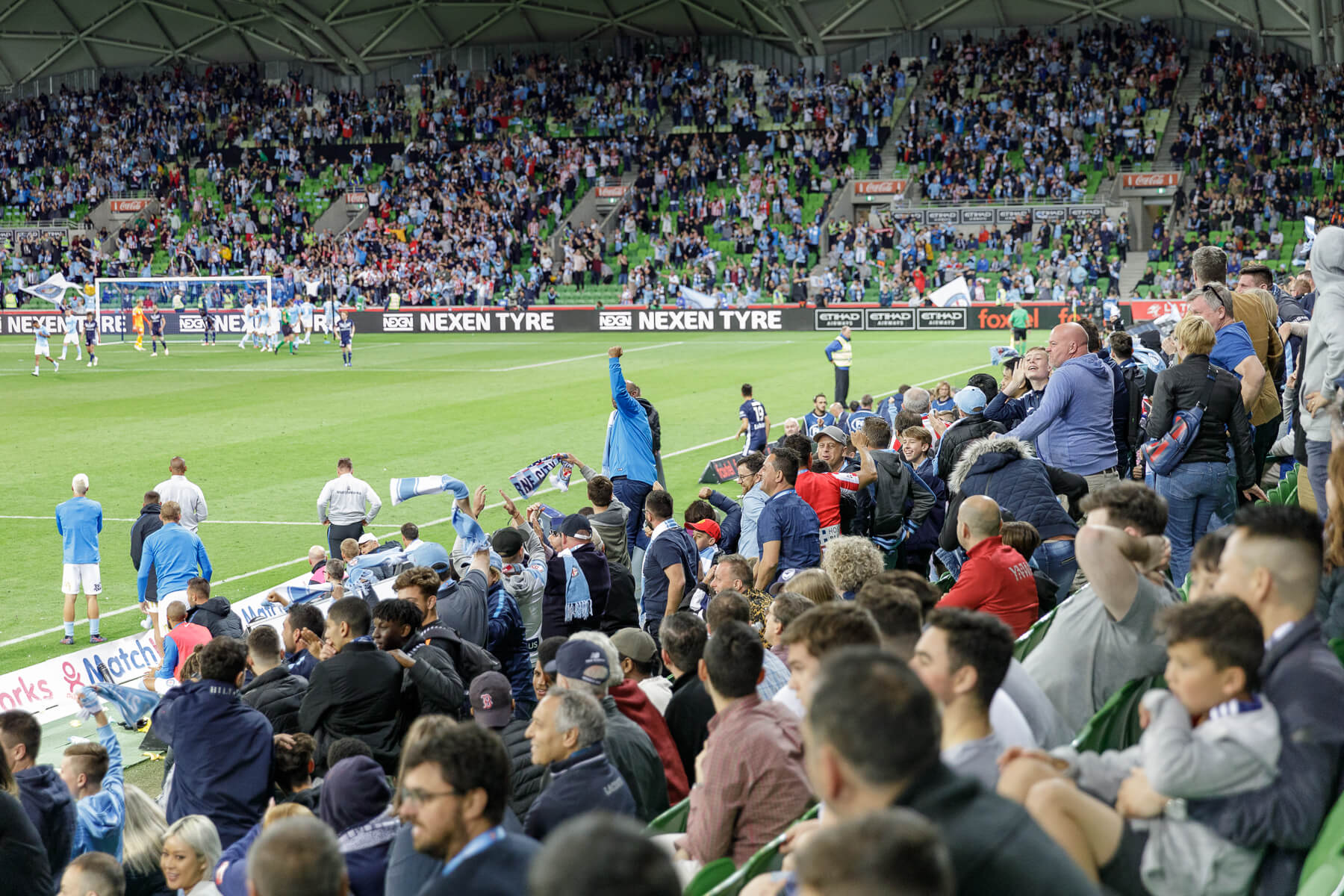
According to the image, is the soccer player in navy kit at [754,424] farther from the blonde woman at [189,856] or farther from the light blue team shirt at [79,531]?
the blonde woman at [189,856]

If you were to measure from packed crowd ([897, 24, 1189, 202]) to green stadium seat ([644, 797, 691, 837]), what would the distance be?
170 ft

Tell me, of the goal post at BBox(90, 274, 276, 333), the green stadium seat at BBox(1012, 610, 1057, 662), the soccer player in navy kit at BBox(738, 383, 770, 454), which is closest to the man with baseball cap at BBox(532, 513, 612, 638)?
the green stadium seat at BBox(1012, 610, 1057, 662)

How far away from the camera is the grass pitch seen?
1688cm

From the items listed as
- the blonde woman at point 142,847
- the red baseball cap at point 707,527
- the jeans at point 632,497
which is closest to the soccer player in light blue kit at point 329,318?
the jeans at point 632,497

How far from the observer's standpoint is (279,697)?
7.29m

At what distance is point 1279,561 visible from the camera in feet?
12.9

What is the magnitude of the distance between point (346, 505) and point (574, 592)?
6.84 meters

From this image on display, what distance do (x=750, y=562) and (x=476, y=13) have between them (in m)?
65.5

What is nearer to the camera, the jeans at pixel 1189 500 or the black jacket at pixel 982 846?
the black jacket at pixel 982 846

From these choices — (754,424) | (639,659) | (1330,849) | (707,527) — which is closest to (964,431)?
(707,527)

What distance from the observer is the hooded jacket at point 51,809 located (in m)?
5.62

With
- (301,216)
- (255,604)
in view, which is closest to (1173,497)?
(255,604)

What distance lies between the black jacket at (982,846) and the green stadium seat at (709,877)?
140 centimetres

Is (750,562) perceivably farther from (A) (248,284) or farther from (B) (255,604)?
(A) (248,284)
